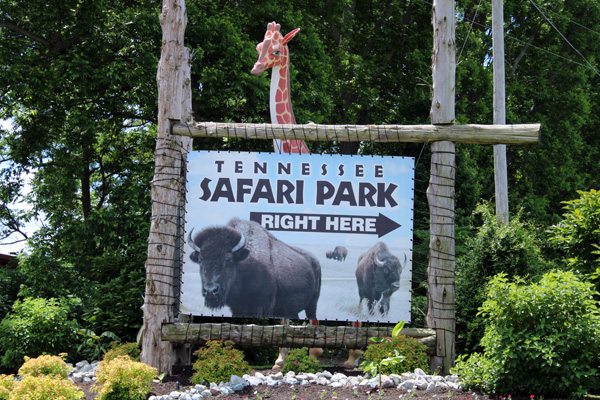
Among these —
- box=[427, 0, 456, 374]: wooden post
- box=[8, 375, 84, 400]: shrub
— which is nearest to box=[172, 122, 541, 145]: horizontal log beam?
box=[427, 0, 456, 374]: wooden post

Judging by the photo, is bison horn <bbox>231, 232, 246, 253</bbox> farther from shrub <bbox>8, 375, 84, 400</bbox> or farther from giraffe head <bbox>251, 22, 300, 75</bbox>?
giraffe head <bbox>251, 22, 300, 75</bbox>

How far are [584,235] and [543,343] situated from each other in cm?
233

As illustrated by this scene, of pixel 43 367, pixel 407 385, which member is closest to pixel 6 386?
pixel 43 367

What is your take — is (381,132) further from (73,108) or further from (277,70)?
(73,108)

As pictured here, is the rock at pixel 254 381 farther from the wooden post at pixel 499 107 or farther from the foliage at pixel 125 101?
the wooden post at pixel 499 107

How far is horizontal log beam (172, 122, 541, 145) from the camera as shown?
820 cm

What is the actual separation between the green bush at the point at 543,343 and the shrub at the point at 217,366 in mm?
2628

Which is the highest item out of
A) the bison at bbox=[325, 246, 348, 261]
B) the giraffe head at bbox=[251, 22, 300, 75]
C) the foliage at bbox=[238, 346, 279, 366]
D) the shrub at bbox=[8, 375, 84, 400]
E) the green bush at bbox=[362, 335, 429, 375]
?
the giraffe head at bbox=[251, 22, 300, 75]

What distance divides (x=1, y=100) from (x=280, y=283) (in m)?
9.77

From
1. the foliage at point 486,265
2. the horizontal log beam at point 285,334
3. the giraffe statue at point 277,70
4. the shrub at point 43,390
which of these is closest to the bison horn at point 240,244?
the horizontal log beam at point 285,334

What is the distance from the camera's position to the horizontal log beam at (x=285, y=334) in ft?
26.6

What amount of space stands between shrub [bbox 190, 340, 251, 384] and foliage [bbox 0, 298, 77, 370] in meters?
3.25

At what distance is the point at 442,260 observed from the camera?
8242mm

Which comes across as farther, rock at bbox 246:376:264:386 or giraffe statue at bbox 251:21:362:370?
giraffe statue at bbox 251:21:362:370
